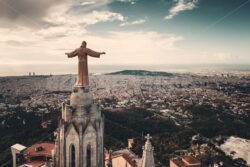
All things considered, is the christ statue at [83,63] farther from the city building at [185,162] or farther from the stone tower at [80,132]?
the city building at [185,162]

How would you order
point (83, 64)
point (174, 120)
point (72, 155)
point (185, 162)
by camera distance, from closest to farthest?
point (72, 155)
point (83, 64)
point (185, 162)
point (174, 120)

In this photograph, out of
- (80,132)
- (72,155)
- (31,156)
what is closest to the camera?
(80,132)

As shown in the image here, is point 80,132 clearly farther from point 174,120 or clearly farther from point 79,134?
point 174,120

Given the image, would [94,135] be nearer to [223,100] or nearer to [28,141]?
[28,141]

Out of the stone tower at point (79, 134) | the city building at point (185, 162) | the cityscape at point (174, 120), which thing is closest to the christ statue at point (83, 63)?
the stone tower at point (79, 134)

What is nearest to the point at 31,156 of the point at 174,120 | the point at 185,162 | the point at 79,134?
the point at 185,162

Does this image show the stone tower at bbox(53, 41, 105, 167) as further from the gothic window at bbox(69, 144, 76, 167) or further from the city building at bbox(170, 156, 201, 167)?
the city building at bbox(170, 156, 201, 167)

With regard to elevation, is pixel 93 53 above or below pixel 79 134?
above

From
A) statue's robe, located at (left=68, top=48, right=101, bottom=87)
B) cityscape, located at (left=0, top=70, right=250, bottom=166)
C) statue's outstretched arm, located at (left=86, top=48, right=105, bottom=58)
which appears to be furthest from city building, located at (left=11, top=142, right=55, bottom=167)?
statue's outstretched arm, located at (left=86, top=48, right=105, bottom=58)

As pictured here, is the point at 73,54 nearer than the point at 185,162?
Yes
